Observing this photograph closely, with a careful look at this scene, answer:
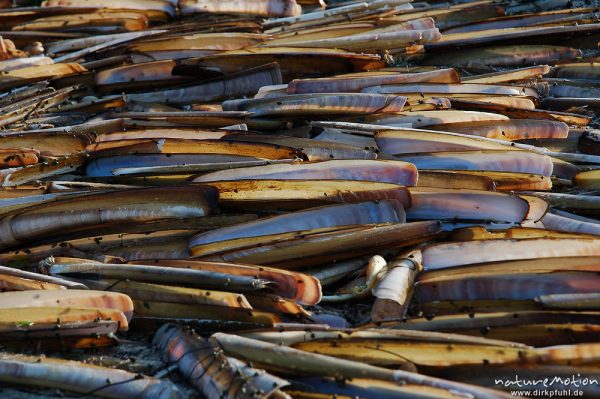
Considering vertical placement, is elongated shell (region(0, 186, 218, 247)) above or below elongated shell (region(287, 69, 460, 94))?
below

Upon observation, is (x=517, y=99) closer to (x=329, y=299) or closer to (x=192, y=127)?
(x=192, y=127)

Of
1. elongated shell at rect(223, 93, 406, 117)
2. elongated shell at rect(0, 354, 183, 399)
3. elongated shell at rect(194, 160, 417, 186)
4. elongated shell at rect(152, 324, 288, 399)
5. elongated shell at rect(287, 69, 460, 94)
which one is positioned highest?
elongated shell at rect(287, 69, 460, 94)

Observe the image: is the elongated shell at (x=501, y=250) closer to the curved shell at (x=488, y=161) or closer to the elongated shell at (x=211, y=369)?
the curved shell at (x=488, y=161)

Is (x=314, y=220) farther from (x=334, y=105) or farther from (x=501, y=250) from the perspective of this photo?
(x=334, y=105)

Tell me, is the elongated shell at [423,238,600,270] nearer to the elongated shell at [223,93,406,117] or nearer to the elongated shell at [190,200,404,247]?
the elongated shell at [190,200,404,247]

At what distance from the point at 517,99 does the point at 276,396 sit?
263 cm

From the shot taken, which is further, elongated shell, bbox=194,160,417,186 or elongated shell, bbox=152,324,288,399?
elongated shell, bbox=194,160,417,186

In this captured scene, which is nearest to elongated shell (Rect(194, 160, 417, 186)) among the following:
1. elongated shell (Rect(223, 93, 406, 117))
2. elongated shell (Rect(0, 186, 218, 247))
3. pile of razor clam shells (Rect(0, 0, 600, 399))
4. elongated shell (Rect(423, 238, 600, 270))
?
pile of razor clam shells (Rect(0, 0, 600, 399))

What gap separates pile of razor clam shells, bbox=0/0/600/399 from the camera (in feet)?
8.30

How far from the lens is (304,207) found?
3469mm

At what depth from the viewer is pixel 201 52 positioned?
5.18m

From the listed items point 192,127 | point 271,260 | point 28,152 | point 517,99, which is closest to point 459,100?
point 517,99

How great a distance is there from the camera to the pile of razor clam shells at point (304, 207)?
2531 mm

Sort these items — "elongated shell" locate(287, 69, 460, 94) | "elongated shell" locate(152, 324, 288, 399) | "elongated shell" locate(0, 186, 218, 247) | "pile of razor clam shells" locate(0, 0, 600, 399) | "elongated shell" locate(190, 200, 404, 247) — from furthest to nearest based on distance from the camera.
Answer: "elongated shell" locate(287, 69, 460, 94) < "elongated shell" locate(0, 186, 218, 247) < "elongated shell" locate(190, 200, 404, 247) < "pile of razor clam shells" locate(0, 0, 600, 399) < "elongated shell" locate(152, 324, 288, 399)
